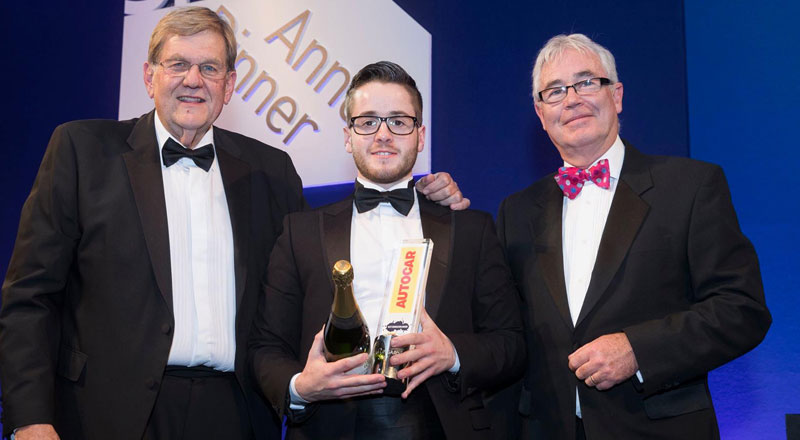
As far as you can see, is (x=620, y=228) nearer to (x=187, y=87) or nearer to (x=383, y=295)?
(x=383, y=295)

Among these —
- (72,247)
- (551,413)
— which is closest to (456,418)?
(551,413)

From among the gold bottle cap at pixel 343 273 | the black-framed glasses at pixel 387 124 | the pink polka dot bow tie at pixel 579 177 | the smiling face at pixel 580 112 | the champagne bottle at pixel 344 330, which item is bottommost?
the champagne bottle at pixel 344 330

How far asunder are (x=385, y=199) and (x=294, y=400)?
29.2 inches

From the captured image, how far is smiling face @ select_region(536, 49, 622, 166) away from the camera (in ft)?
8.99

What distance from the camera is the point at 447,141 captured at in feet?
13.5

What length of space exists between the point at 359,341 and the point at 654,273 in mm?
1061

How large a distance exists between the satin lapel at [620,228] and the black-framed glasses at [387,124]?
0.77 metres

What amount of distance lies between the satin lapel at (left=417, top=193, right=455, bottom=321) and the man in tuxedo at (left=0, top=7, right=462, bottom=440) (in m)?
0.07

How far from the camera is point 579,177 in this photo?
2.70 m

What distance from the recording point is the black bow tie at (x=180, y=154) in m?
2.65

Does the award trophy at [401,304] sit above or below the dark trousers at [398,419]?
above

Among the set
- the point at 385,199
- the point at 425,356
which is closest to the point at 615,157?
the point at 385,199

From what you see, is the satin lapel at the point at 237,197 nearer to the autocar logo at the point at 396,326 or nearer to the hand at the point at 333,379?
the hand at the point at 333,379

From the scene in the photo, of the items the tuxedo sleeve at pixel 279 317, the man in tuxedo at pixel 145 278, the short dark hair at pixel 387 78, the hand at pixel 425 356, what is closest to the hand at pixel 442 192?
the man in tuxedo at pixel 145 278
